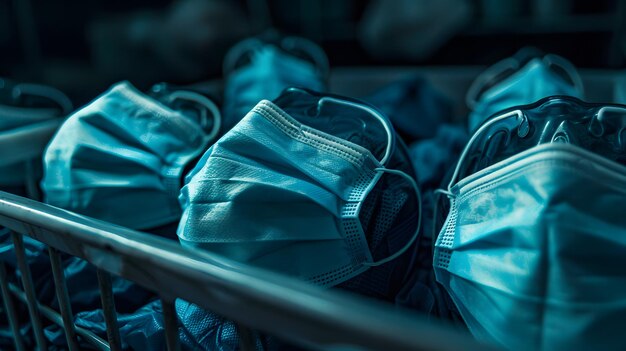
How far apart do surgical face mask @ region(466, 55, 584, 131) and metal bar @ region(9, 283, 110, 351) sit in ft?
2.68

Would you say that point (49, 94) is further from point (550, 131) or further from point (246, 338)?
point (550, 131)

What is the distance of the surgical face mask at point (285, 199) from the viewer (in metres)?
0.63

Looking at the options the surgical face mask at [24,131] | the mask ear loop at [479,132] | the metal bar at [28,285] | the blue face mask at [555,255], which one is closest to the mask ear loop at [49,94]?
the surgical face mask at [24,131]

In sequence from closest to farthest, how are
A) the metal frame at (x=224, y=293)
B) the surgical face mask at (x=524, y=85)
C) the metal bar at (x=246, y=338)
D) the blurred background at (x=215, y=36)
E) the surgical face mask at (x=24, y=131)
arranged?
the metal frame at (x=224, y=293) → the metal bar at (x=246, y=338) → the surgical face mask at (x=24, y=131) → the surgical face mask at (x=524, y=85) → the blurred background at (x=215, y=36)

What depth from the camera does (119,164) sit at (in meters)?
0.84

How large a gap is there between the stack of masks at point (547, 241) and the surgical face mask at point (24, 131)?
2.81 feet

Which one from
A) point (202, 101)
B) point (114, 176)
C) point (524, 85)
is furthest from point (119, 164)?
point (524, 85)

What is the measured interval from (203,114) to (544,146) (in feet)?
2.26

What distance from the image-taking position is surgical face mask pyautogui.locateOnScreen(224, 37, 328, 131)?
1.39m

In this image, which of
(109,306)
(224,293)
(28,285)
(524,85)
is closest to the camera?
(224,293)

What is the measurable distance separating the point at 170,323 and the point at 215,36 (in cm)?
180

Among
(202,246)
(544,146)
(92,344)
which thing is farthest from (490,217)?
(92,344)

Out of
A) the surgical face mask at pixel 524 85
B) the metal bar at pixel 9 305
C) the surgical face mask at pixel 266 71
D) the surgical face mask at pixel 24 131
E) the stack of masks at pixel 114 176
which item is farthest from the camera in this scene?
the surgical face mask at pixel 266 71

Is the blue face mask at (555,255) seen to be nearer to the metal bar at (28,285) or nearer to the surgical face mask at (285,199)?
the surgical face mask at (285,199)
